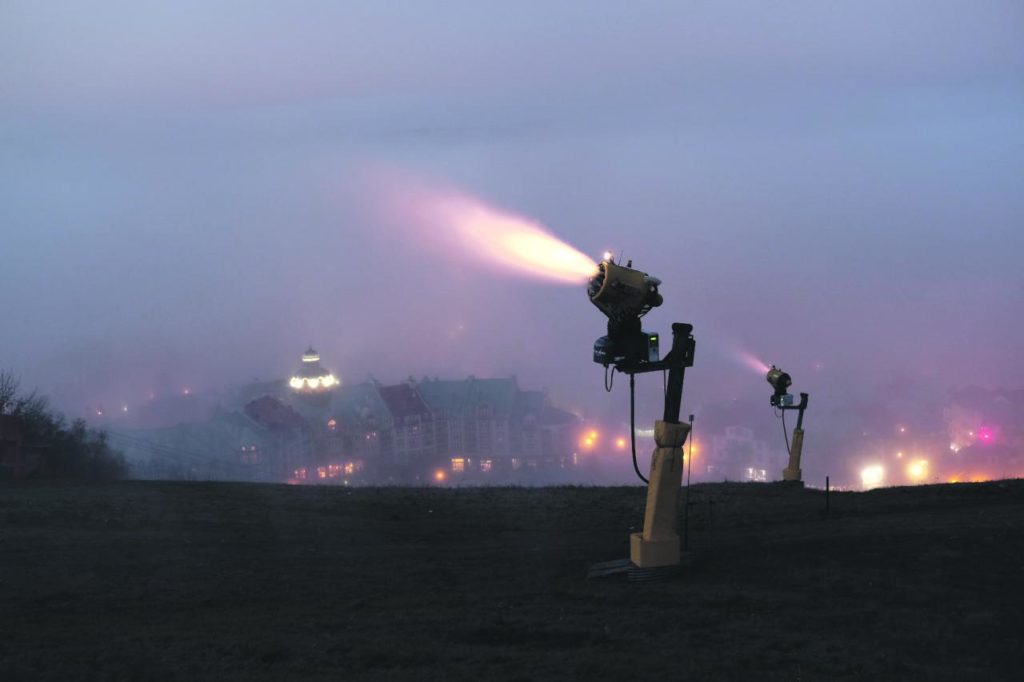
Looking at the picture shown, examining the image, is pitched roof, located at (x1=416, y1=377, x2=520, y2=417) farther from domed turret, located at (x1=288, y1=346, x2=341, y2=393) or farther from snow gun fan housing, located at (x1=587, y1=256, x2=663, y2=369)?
snow gun fan housing, located at (x1=587, y1=256, x2=663, y2=369)

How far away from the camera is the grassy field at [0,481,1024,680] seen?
9602 mm

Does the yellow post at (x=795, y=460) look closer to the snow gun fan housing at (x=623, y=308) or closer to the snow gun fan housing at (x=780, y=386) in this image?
the snow gun fan housing at (x=780, y=386)

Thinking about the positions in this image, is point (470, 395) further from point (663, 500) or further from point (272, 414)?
point (663, 500)

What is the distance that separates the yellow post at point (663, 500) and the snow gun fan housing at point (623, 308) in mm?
1287

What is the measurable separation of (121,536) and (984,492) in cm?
2270

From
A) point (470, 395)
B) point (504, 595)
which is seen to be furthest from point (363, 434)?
point (504, 595)

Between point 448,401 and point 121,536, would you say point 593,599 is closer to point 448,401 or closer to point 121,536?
point 121,536

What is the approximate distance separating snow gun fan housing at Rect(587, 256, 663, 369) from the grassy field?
12.7 feet

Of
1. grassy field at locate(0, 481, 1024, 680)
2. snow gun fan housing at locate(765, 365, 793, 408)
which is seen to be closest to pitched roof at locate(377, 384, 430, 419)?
snow gun fan housing at locate(765, 365, 793, 408)

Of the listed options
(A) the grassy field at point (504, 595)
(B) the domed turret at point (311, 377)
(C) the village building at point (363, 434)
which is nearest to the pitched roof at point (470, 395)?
(C) the village building at point (363, 434)

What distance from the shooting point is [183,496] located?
23.5 metres

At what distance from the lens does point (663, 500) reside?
13.1 metres

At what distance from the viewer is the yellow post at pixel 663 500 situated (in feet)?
42.7

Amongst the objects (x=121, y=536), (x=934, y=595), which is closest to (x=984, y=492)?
(x=934, y=595)
